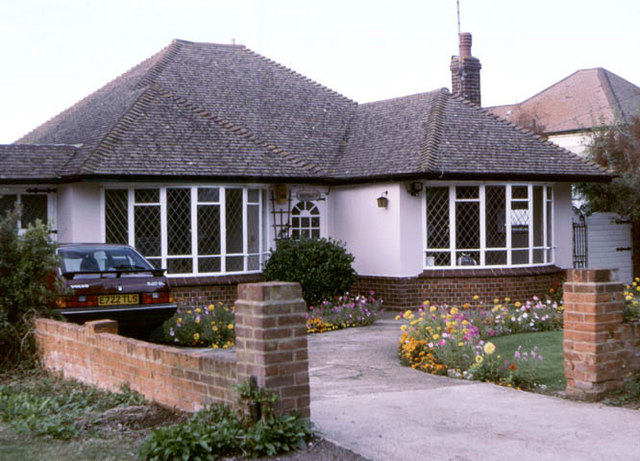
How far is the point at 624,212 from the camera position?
2023cm

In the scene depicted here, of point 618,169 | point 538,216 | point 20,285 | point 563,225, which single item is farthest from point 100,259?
point 618,169

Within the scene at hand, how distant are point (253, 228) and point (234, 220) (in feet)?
1.86

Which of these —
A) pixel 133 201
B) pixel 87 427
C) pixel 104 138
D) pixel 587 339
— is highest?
pixel 104 138

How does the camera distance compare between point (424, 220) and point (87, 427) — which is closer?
point (87, 427)

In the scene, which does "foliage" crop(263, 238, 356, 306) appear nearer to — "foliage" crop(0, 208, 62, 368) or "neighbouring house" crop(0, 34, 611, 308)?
"neighbouring house" crop(0, 34, 611, 308)

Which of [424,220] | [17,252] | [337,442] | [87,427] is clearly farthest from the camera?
[424,220]

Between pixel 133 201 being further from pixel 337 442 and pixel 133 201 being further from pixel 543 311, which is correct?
pixel 337 442

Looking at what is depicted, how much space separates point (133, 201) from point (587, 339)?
10992 mm

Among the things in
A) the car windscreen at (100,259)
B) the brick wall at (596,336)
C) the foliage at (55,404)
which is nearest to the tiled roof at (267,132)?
the car windscreen at (100,259)

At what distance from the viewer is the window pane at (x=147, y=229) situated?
16422 millimetres

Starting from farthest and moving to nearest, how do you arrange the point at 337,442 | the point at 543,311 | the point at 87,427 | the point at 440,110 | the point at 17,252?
the point at 440,110 < the point at 543,311 < the point at 17,252 < the point at 87,427 < the point at 337,442

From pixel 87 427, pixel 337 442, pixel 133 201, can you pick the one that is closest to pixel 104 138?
pixel 133 201

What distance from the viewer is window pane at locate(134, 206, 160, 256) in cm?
1642

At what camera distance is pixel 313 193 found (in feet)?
61.4
